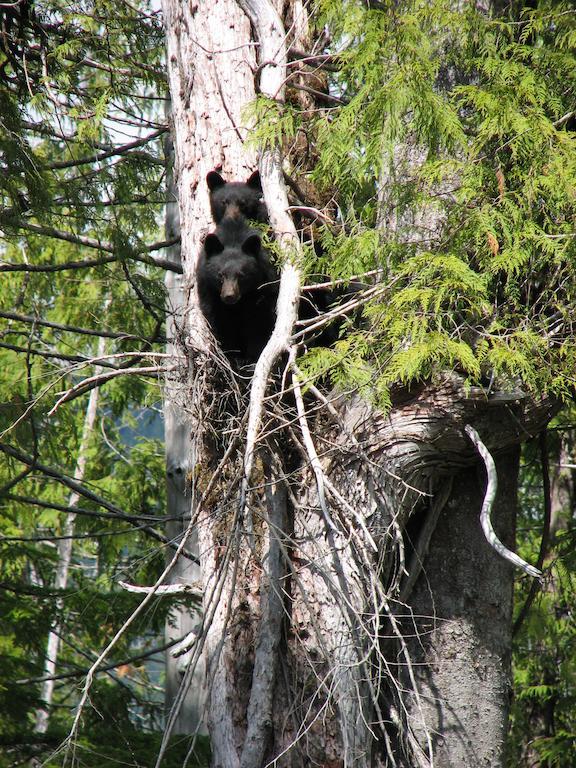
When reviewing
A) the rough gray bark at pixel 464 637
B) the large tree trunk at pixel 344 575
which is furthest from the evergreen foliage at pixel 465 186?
the rough gray bark at pixel 464 637

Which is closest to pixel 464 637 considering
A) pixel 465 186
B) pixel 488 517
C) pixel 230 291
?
pixel 488 517

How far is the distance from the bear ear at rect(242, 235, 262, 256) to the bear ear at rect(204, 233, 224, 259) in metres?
0.14

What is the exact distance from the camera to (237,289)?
4945mm

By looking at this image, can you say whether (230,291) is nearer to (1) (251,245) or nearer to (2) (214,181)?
(1) (251,245)

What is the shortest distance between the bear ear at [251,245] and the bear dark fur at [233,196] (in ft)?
0.63

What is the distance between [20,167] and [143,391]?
→ 18.7 ft

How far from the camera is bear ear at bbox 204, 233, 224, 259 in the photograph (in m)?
4.87

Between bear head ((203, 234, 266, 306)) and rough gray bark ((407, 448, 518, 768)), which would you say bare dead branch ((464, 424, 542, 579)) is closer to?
rough gray bark ((407, 448, 518, 768))

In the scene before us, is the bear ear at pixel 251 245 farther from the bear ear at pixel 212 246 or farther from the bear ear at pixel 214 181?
the bear ear at pixel 214 181

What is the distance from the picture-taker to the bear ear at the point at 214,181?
15.7 ft

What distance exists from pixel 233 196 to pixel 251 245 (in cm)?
32

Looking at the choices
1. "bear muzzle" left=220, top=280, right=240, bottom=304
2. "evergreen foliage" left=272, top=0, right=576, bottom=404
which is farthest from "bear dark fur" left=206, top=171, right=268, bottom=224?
"evergreen foliage" left=272, top=0, right=576, bottom=404

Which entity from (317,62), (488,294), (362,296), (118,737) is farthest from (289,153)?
(118,737)

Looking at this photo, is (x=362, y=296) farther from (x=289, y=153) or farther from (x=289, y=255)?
(x=289, y=153)
